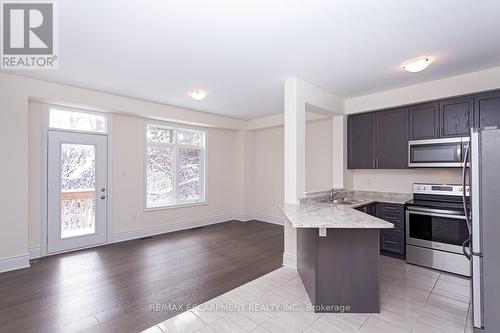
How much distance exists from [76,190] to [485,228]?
5414mm

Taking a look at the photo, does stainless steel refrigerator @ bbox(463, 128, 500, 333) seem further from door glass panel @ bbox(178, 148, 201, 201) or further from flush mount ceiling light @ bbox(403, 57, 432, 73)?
door glass panel @ bbox(178, 148, 201, 201)

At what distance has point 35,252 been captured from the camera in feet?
12.1

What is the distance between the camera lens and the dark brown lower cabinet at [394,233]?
11.7 ft

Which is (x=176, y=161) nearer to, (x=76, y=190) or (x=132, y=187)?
(x=132, y=187)

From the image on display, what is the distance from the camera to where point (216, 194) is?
6.29m

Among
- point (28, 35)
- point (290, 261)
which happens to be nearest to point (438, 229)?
point (290, 261)

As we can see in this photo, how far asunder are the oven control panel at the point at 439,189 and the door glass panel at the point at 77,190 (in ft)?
18.1

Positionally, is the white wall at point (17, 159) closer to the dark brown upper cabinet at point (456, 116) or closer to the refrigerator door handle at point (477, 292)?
the refrigerator door handle at point (477, 292)

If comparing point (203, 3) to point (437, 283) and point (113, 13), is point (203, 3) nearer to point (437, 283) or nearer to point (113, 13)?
point (113, 13)

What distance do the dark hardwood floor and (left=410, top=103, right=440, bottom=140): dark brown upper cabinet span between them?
2.91 meters

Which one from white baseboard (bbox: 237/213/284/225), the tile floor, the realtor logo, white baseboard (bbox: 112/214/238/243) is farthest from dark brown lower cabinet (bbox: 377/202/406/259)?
the realtor logo

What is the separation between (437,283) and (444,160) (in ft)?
5.50

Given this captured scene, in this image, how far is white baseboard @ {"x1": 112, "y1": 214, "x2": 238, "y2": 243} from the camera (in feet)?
15.2

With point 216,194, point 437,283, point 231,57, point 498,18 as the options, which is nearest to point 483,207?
point 437,283
